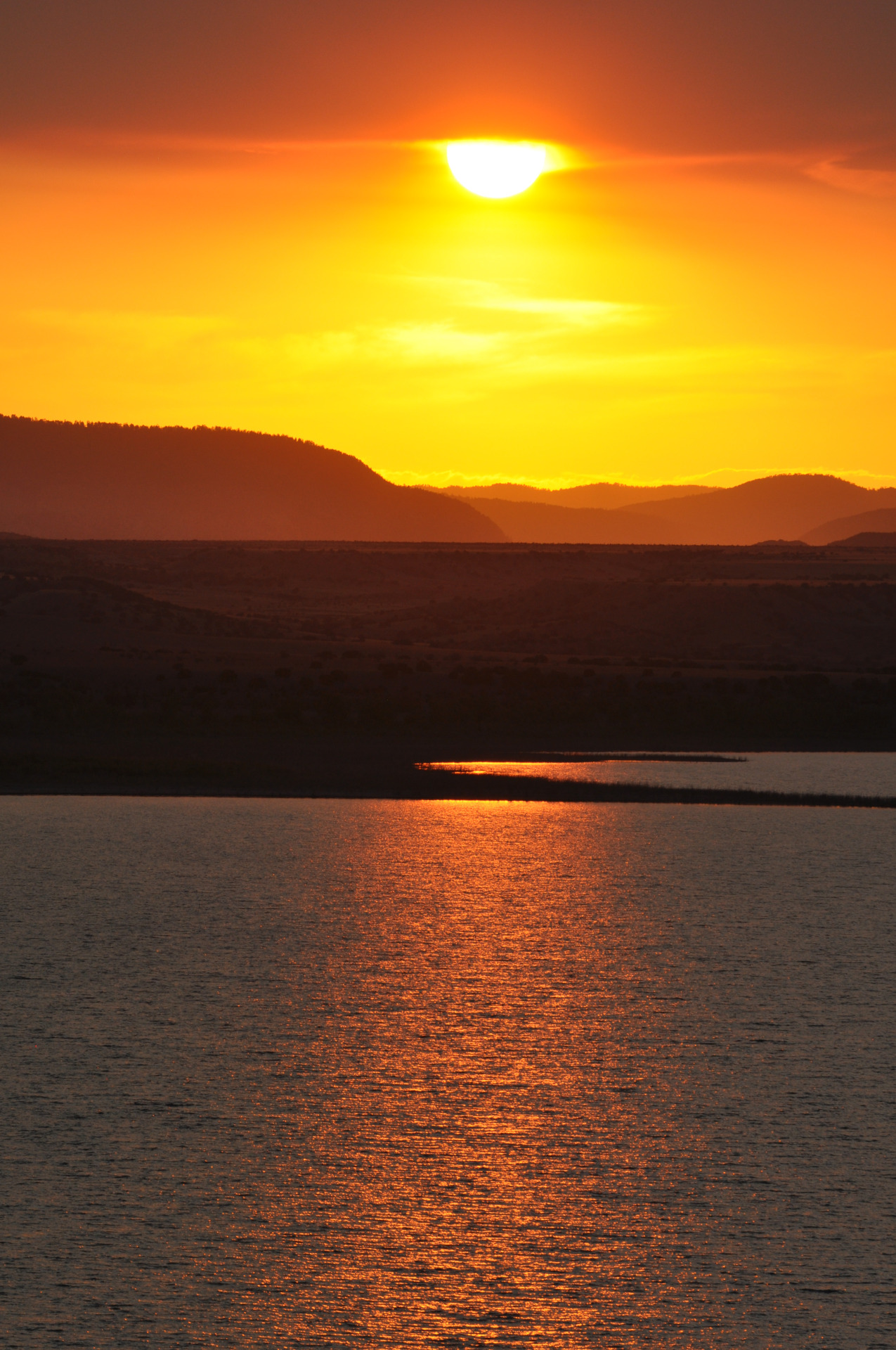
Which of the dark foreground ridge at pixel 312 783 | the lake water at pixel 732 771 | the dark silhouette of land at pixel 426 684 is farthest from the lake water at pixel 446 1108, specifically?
the dark silhouette of land at pixel 426 684

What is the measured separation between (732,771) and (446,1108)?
1315 inches

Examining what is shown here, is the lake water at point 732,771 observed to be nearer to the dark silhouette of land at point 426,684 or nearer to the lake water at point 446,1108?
the dark silhouette of land at point 426,684

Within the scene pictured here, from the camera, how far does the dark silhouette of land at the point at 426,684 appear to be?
4784cm

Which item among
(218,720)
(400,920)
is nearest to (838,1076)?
(400,920)

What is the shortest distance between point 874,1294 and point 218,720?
4739 cm

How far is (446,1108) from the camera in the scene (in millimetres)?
15547

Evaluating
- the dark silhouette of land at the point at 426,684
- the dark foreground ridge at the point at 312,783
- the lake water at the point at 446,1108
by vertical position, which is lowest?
the lake water at the point at 446,1108

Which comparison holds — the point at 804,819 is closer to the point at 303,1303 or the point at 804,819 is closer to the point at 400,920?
the point at 400,920

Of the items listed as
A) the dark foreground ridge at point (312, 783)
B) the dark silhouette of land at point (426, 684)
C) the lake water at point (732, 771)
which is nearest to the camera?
the dark foreground ridge at point (312, 783)

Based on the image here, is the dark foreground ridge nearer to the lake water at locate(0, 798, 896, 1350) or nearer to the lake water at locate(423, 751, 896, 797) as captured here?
the lake water at locate(423, 751, 896, 797)

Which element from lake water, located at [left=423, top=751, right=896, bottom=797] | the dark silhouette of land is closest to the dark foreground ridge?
the dark silhouette of land

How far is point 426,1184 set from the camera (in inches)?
533

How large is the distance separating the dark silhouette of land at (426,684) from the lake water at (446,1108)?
16511 millimetres

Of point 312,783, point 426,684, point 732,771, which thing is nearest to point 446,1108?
point 312,783
